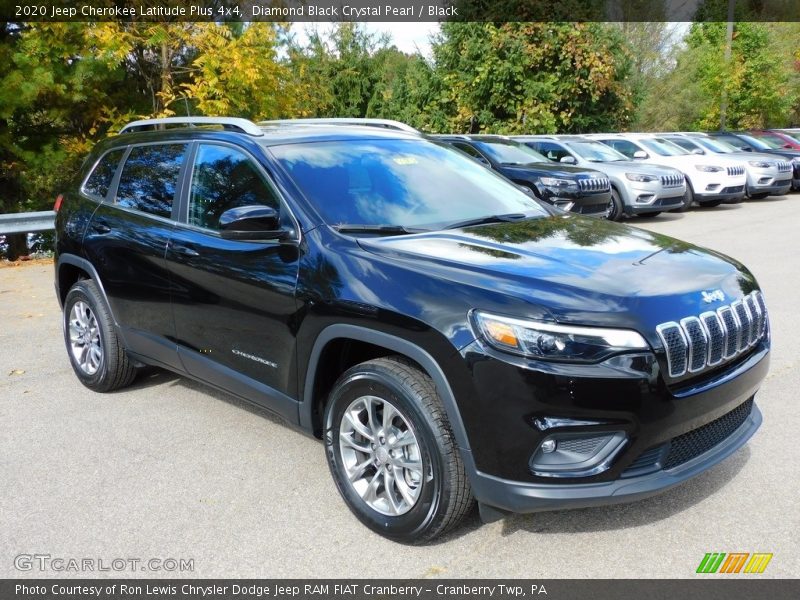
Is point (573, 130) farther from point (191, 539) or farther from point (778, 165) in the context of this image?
point (191, 539)

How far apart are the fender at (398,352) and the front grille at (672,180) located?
489 inches

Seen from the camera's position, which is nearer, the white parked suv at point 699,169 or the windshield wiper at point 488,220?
the windshield wiper at point 488,220

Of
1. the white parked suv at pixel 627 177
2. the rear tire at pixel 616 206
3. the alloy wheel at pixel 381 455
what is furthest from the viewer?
the rear tire at pixel 616 206

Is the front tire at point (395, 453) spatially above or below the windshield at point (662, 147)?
below

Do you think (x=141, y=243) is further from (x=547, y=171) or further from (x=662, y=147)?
(x=662, y=147)

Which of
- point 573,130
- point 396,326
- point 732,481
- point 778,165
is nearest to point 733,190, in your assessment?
point 778,165

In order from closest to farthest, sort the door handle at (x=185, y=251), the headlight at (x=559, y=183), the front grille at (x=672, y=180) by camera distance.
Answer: the door handle at (x=185, y=251) < the headlight at (x=559, y=183) < the front grille at (x=672, y=180)

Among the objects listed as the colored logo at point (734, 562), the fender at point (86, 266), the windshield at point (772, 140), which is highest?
the windshield at point (772, 140)

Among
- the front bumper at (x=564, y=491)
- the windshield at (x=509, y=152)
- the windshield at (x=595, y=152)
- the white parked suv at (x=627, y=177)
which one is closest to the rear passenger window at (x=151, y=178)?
the front bumper at (x=564, y=491)

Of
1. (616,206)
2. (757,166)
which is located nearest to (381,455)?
(616,206)

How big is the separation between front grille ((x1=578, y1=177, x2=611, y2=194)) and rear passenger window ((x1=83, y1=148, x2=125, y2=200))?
892 cm

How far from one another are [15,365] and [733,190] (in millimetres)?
15026

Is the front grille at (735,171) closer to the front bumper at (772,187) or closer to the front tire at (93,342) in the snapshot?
the front bumper at (772,187)

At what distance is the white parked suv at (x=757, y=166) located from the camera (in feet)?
58.3
